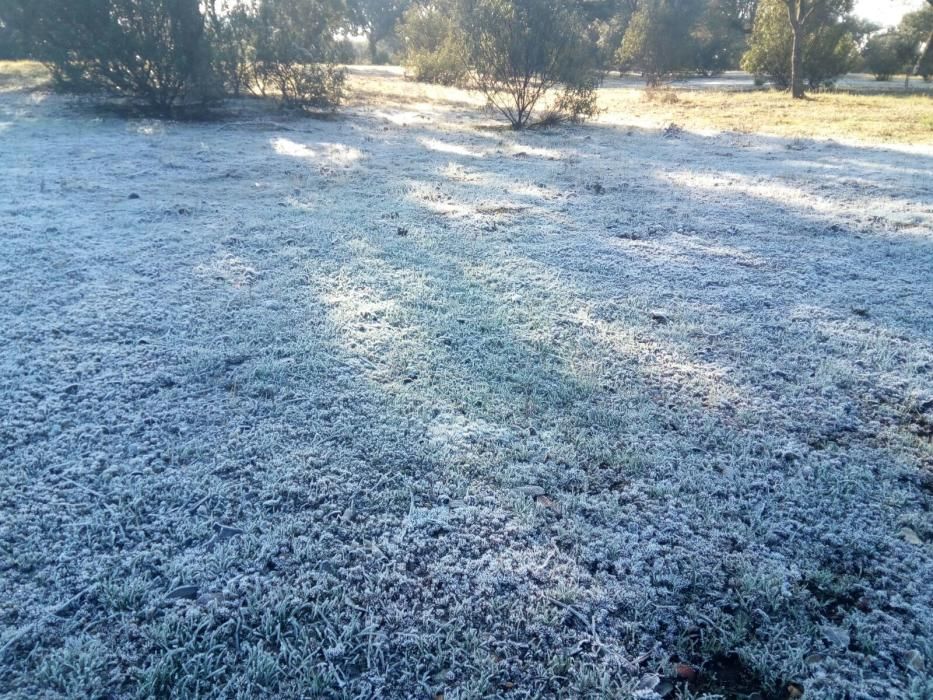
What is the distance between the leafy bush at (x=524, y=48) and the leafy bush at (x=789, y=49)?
10378 mm

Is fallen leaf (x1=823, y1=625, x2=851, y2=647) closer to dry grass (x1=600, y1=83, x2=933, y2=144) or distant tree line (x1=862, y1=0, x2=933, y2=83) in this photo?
dry grass (x1=600, y1=83, x2=933, y2=144)

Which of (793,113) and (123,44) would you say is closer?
(123,44)

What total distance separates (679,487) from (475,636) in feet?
2.98

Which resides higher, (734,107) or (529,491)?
(734,107)

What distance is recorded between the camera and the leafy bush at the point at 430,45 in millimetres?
18209

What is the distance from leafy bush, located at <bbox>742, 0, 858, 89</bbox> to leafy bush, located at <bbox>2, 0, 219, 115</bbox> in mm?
15546

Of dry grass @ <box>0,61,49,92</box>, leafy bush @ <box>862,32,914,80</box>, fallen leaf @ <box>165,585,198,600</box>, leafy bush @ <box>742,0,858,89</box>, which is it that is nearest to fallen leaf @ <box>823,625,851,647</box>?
fallen leaf @ <box>165,585,198,600</box>

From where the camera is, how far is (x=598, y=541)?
1773mm

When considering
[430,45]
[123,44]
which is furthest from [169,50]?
[430,45]

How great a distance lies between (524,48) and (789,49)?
40.8 feet

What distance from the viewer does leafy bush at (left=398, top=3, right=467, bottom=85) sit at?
18209mm

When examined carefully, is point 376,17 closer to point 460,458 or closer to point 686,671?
point 460,458

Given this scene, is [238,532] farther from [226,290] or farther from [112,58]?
[112,58]

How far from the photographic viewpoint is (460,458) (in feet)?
6.89
